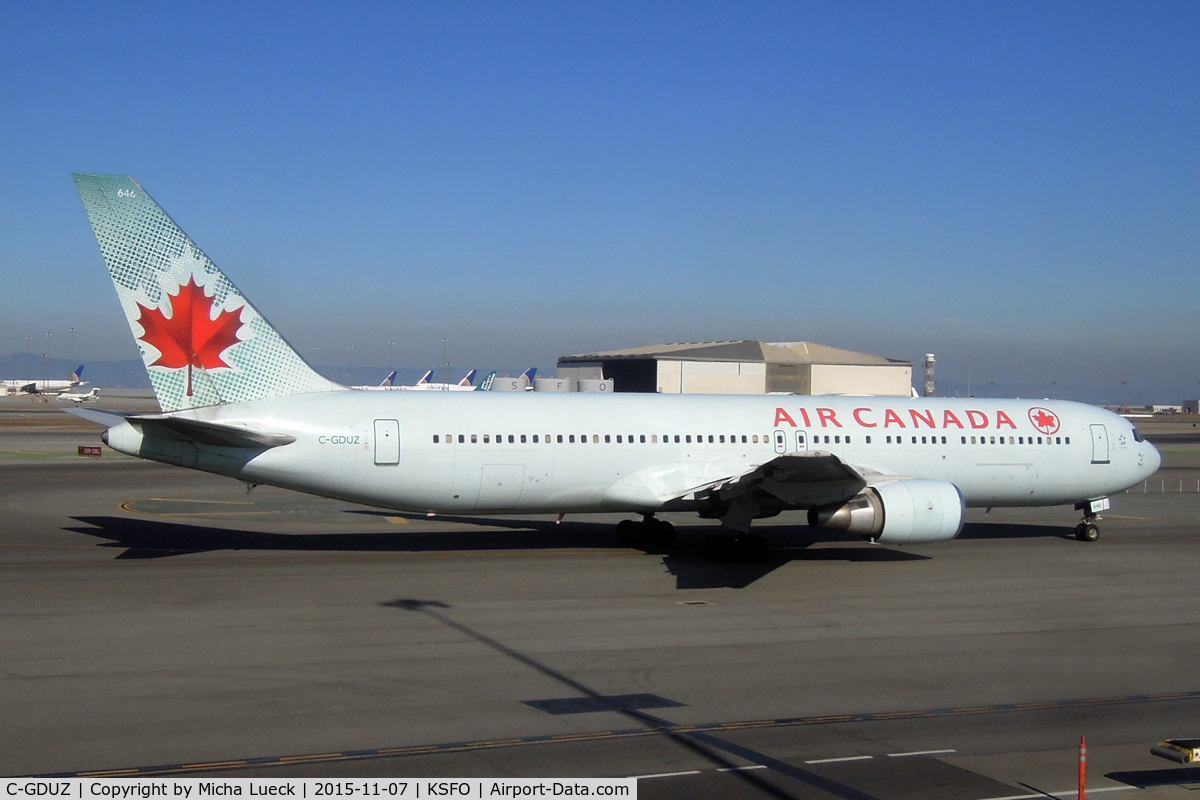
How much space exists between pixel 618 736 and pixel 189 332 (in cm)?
1473

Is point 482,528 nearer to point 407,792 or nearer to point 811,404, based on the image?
point 811,404

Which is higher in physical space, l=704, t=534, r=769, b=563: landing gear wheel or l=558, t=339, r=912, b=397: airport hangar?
l=558, t=339, r=912, b=397: airport hangar

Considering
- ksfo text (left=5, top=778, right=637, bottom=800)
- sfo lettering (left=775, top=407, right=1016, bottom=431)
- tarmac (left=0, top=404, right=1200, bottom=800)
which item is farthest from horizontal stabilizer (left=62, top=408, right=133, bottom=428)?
sfo lettering (left=775, top=407, right=1016, bottom=431)

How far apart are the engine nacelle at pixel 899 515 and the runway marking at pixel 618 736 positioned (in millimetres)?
8988

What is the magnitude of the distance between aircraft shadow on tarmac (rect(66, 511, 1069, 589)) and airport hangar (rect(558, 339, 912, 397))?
35564mm

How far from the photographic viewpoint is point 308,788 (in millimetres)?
9234

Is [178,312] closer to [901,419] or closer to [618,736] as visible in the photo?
[618,736]

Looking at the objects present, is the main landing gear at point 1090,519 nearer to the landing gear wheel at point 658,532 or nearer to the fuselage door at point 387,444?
the landing gear wheel at point 658,532

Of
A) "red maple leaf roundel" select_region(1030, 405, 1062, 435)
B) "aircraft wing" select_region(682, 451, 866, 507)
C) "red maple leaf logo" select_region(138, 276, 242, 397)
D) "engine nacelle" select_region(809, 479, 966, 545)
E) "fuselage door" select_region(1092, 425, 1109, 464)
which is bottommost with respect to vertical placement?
"engine nacelle" select_region(809, 479, 966, 545)

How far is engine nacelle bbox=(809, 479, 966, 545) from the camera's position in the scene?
73.1 ft

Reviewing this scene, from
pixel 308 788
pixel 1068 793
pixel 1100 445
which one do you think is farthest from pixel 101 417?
pixel 1100 445

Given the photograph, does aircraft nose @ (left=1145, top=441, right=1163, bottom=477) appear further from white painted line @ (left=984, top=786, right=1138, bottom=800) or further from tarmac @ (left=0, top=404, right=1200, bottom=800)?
white painted line @ (left=984, top=786, right=1138, bottom=800)

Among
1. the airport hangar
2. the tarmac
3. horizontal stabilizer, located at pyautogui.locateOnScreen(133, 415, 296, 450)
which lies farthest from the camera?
the airport hangar

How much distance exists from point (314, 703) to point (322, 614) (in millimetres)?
5199
